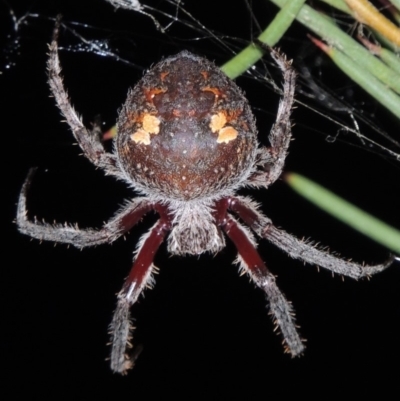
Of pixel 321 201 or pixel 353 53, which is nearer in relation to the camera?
pixel 353 53

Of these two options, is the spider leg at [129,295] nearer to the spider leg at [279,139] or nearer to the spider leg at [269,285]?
the spider leg at [269,285]

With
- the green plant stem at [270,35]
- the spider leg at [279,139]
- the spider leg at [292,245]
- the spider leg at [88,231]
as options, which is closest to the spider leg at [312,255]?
the spider leg at [292,245]

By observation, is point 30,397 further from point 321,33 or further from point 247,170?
point 321,33

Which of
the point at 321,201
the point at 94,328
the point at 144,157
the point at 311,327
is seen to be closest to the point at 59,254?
the point at 94,328

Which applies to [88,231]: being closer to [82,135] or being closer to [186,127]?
[82,135]

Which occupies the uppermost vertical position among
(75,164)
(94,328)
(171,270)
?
(75,164)

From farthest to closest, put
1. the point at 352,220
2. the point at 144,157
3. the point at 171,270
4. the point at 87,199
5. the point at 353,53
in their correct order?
the point at 171,270, the point at 87,199, the point at 144,157, the point at 352,220, the point at 353,53

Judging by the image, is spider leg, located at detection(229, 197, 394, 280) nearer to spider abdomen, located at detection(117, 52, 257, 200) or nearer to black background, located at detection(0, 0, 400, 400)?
spider abdomen, located at detection(117, 52, 257, 200)
